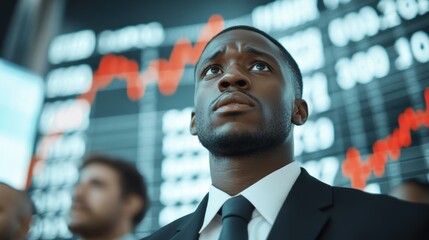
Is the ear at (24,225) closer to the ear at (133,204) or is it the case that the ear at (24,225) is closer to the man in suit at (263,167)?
the ear at (133,204)

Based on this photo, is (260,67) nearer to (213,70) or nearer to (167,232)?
(213,70)

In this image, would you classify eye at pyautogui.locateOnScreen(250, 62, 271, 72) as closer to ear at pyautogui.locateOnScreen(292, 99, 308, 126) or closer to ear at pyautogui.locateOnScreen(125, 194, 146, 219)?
ear at pyautogui.locateOnScreen(292, 99, 308, 126)

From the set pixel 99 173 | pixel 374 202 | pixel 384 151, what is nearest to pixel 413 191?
pixel 384 151

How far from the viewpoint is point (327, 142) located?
1853 mm

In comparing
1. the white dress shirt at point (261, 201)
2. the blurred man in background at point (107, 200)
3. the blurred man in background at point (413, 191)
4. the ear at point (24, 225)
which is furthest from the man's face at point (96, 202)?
the blurred man in background at point (413, 191)

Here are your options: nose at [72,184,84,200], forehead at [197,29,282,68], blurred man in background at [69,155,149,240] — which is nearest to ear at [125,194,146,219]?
blurred man in background at [69,155,149,240]

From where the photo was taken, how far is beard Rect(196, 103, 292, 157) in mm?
778

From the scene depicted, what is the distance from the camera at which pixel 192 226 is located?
2.64ft

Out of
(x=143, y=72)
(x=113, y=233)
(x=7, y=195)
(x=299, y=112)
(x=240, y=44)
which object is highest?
(x=143, y=72)

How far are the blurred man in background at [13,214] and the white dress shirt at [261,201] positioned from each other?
493 mm

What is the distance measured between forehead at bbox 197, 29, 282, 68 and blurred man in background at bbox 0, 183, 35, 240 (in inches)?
20.6

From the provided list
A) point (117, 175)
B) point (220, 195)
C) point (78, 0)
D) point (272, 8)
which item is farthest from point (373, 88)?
point (78, 0)

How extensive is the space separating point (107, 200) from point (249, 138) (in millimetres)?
678

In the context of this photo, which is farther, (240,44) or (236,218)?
(240,44)
